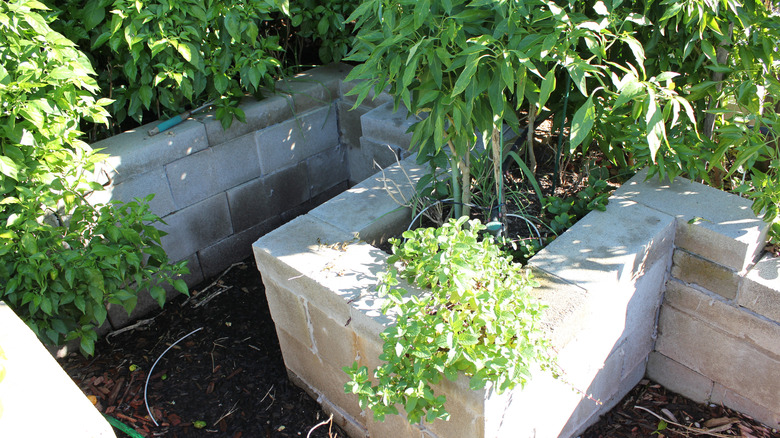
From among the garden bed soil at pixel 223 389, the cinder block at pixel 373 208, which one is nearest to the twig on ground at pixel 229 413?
the garden bed soil at pixel 223 389

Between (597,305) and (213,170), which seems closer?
(597,305)

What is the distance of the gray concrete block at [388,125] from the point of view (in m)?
3.23

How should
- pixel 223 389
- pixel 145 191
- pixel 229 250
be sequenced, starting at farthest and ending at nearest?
pixel 229 250
pixel 145 191
pixel 223 389

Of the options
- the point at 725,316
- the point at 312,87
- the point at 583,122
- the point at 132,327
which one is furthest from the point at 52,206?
the point at 725,316

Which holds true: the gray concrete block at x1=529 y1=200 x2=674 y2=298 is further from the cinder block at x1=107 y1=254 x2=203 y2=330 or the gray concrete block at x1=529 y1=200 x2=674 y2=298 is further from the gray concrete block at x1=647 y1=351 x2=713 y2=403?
the cinder block at x1=107 y1=254 x2=203 y2=330

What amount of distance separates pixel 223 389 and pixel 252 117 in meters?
1.41

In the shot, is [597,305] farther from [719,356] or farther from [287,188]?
[287,188]

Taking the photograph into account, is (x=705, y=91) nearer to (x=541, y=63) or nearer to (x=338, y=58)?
(x=541, y=63)

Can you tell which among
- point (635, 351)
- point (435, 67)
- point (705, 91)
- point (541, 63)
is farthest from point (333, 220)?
point (705, 91)

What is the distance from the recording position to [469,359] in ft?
5.64

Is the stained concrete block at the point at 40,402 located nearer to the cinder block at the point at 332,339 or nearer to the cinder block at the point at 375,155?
the cinder block at the point at 332,339

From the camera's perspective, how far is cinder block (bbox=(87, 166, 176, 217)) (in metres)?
2.92

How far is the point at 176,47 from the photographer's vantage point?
294 cm

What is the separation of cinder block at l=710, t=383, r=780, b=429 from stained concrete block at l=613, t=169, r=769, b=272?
61cm
